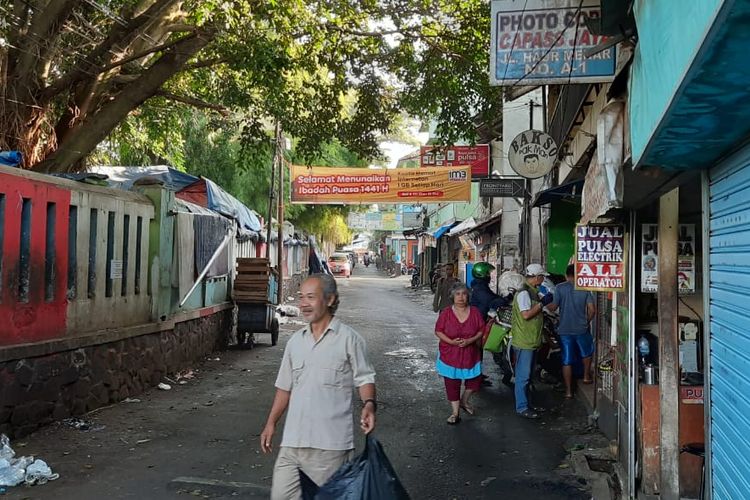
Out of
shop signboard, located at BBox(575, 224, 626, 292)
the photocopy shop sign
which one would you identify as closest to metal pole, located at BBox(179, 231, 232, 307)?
the photocopy shop sign

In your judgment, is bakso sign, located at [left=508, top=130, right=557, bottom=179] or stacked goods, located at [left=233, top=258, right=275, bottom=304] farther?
stacked goods, located at [left=233, top=258, right=275, bottom=304]

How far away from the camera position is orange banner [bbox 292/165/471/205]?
69.1 feet

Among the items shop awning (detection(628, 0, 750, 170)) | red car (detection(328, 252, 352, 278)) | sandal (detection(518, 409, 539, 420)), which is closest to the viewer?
shop awning (detection(628, 0, 750, 170))

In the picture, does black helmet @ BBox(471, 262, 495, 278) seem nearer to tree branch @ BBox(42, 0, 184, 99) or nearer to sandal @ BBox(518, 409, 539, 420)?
sandal @ BBox(518, 409, 539, 420)

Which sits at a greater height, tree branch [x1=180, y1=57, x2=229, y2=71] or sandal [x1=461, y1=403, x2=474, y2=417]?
Answer: tree branch [x1=180, y1=57, x2=229, y2=71]

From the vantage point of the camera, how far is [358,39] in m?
11.1

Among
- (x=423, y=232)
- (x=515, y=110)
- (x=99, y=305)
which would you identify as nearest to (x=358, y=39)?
(x=99, y=305)

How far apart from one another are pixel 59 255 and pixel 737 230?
20.9 ft

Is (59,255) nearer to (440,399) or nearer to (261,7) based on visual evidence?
(261,7)

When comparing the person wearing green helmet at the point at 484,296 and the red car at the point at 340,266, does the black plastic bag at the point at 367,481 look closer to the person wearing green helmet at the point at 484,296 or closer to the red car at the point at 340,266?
the person wearing green helmet at the point at 484,296

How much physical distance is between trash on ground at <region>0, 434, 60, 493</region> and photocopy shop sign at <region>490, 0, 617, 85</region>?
4.91 metres

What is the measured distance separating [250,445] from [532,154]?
6.02m

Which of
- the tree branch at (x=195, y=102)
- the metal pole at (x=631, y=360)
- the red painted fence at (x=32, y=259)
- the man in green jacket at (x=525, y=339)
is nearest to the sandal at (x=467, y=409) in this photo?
the man in green jacket at (x=525, y=339)

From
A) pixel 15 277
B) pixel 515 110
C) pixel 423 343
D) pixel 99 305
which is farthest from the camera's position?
pixel 515 110
